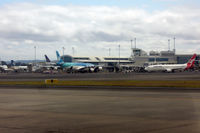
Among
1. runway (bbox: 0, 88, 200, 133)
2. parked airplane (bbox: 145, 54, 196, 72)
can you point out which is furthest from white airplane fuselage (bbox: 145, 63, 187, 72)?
runway (bbox: 0, 88, 200, 133)

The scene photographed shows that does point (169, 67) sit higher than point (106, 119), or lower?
higher

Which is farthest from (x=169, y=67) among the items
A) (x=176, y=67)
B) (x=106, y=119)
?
(x=106, y=119)

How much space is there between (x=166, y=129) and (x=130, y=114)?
3.63m

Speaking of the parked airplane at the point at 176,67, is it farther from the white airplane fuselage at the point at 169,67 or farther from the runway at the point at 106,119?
the runway at the point at 106,119

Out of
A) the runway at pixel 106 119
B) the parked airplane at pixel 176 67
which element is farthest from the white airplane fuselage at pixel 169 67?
the runway at pixel 106 119

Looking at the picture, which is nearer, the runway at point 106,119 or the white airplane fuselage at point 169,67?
the runway at point 106,119

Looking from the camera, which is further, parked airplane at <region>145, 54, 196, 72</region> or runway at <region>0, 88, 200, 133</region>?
parked airplane at <region>145, 54, 196, 72</region>

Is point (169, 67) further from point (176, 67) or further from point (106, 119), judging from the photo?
point (106, 119)

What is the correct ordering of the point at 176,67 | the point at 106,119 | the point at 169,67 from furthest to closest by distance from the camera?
1. the point at 169,67
2. the point at 176,67
3. the point at 106,119

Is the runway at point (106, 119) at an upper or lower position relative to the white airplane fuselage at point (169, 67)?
lower

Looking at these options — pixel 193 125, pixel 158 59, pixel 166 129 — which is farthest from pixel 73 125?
pixel 158 59

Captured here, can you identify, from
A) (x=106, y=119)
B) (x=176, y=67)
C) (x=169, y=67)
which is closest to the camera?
(x=106, y=119)

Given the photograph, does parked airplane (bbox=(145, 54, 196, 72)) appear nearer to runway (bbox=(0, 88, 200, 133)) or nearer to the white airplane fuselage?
the white airplane fuselage

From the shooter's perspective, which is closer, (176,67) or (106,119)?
(106,119)
